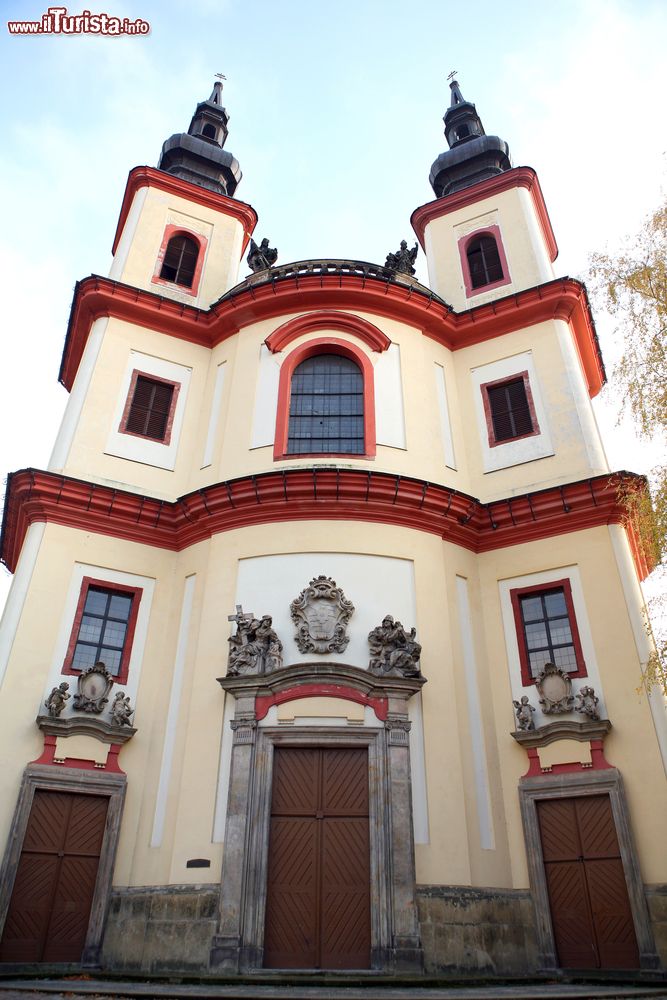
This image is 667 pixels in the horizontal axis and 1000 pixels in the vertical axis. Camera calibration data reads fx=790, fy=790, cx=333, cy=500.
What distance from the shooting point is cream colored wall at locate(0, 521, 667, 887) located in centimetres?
1260

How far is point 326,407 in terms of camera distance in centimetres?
1744

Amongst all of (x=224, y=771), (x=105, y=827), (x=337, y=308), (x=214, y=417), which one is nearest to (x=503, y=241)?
(x=337, y=308)

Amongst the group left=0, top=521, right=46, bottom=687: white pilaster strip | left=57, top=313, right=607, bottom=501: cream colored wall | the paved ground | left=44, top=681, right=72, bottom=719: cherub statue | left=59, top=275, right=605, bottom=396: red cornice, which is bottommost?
the paved ground

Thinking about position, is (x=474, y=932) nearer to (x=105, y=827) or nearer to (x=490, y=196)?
(x=105, y=827)

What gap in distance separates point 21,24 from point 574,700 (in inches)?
631

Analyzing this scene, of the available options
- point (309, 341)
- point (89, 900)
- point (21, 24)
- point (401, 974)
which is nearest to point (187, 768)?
point (89, 900)

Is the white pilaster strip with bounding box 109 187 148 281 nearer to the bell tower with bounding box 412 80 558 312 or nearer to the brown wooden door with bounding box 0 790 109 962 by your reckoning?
the bell tower with bounding box 412 80 558 312

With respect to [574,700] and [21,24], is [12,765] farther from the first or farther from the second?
[21,24]

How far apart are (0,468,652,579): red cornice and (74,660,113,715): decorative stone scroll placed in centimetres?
296

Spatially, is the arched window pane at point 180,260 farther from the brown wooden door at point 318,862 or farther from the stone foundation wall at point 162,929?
the stone foundation wall at point 162,929

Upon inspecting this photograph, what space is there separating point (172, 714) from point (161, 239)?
13497 millimetres

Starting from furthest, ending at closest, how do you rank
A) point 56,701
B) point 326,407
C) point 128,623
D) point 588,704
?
point 326,407 < point 128,623 < point 56,701 < point 588,704

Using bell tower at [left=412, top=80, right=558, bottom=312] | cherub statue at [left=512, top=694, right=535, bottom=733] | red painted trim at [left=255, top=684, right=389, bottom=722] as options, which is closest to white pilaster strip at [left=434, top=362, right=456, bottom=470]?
bell tower at [left=412, top=80, right=558, bottom=312]

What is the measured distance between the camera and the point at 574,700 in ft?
44.4
